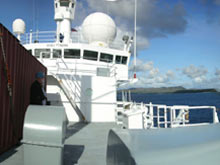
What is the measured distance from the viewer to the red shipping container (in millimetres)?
4668

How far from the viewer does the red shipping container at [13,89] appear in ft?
15.3

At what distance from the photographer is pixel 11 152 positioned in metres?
4.88

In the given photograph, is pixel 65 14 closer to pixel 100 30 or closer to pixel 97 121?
pixel 100 30

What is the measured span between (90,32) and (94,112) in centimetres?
858

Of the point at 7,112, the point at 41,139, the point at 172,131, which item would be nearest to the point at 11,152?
the point at 7,112

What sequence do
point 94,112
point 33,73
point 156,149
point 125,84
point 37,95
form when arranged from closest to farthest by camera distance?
1. point 156,149
2. point 37,95
3. point 33,73
4. point 94,112
5. point 125,84

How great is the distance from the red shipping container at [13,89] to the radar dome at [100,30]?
36.2ft

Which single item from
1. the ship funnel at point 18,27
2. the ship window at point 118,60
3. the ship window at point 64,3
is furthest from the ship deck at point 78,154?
the ship funnel at point 18,27

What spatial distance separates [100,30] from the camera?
1716 cm

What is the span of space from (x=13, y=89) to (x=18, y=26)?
14.6m

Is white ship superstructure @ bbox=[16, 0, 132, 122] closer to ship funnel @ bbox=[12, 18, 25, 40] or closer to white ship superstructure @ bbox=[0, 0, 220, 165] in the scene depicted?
white ship superstructure @ bbox=[0, 0, 220, 165]

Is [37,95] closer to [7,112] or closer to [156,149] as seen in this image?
[7,112]

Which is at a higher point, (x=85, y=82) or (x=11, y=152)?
(x=85, y=82)

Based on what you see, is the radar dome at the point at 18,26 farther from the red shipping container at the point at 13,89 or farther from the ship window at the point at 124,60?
the red shipping container at the point at 13,89
